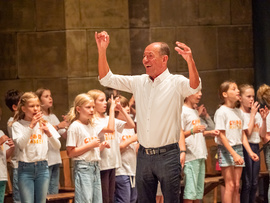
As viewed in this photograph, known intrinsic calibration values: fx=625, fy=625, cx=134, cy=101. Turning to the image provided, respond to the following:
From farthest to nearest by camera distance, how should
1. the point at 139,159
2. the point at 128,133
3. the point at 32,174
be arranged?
the point at 128,133, the point at 32,174, the point at 139,159

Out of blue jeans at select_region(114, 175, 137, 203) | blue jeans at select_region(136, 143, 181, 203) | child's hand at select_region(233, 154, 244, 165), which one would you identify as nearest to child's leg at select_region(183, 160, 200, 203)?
child's hand at select_region(233, 154, 244, 165)

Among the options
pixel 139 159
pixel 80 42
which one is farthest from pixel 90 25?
pixel 139 159

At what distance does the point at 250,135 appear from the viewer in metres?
7.91

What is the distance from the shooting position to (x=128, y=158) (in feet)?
24.1

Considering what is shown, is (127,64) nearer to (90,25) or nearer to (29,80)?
(90,25)

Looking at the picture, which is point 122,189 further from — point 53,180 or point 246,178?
point 246,178

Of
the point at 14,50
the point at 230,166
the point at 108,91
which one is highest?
the point at 14,50

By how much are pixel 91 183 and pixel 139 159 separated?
1356 mm

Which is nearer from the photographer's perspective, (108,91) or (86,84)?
(108,91)

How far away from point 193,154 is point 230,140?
→ 0.49 meters

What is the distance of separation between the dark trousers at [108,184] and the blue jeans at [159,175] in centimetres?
162

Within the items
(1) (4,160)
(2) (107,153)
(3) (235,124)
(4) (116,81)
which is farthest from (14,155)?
(3) (235,124)

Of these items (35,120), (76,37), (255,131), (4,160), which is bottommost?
(4,160)

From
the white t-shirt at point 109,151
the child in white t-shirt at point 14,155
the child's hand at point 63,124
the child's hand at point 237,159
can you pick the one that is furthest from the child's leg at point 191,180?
the child in white t-shirt at point 14,155
